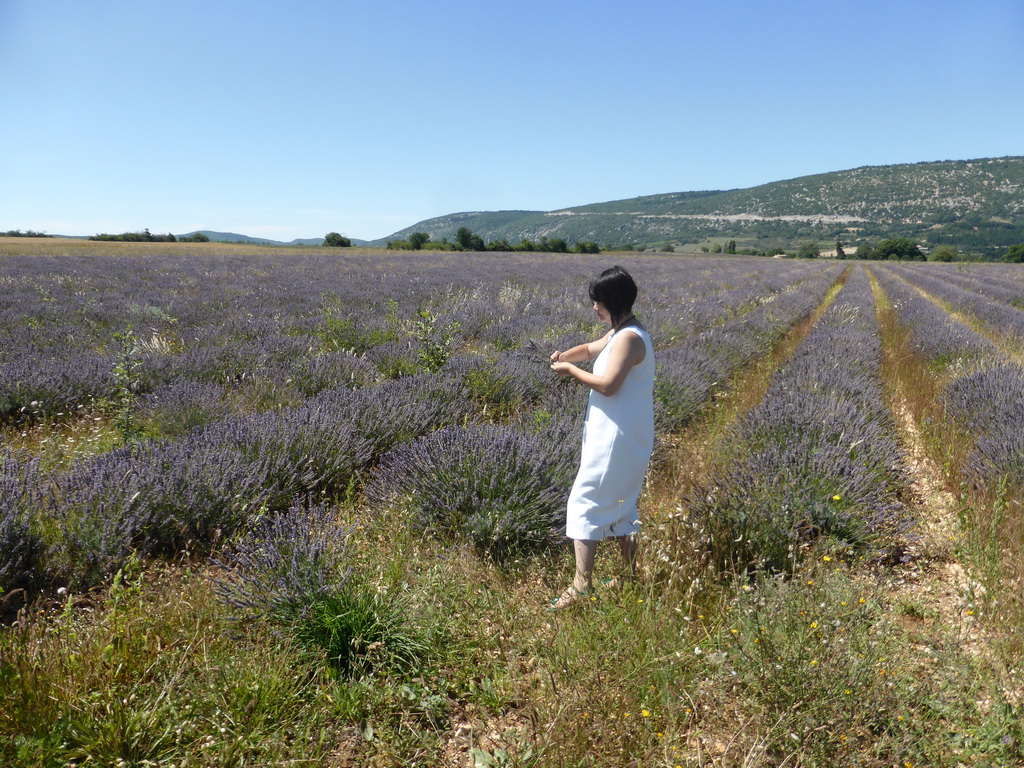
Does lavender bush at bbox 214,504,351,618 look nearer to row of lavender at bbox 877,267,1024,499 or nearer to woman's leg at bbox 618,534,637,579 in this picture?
woman's leg at bbox 618,534,637,579

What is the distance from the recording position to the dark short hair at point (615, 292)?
7.52 feet

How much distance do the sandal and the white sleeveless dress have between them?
0.74 feet

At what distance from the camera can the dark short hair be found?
229 centimetres

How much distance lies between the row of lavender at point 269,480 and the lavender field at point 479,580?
0.02 metres

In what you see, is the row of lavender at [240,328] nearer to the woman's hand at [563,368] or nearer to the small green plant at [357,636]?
the small green plant at [357,636]

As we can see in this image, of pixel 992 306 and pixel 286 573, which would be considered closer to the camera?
pixel 286 573

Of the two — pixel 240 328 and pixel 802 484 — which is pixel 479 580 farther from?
pixel 240 328

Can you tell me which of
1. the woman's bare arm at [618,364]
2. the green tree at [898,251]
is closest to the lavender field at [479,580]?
the woman's bare arm at [618,364]

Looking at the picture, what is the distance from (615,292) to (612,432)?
595mm

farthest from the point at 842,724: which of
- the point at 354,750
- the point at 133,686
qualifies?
the point at 133,686

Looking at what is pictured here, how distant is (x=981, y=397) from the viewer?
468cm

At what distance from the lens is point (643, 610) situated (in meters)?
2.08

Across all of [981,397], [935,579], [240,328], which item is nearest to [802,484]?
[935,579]

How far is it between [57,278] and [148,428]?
38.6ft
